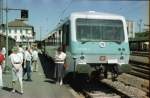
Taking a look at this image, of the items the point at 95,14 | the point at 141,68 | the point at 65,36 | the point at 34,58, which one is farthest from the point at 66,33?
the point at 141,68

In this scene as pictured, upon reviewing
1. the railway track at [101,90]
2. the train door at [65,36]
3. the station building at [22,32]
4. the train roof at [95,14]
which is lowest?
the railway track at [101,90]

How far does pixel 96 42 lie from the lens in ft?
53.1

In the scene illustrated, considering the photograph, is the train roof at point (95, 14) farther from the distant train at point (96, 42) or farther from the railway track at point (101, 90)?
the railway track at point (101, 90)

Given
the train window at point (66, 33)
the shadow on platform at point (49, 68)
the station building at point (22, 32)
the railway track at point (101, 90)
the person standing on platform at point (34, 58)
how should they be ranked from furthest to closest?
the station building at point (22, 32) < the person standing on platform at point (34, 58) < the shadow on platform at point (49, 68) < the train window at point (66, 33) < the railway track at point (101, 90)

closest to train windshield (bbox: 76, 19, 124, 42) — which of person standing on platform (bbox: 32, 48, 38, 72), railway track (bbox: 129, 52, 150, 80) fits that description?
railway track (bbox: 129, 52, 150, 80)

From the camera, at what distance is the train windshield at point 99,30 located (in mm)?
16281

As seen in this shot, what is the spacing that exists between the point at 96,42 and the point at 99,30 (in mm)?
→ 553

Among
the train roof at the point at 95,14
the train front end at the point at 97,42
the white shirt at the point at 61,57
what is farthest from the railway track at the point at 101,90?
the train roof at the point at 95,14

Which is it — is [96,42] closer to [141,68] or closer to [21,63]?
[21,63]

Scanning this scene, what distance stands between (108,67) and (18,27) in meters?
100

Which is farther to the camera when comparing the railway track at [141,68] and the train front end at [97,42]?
the railway track at [141,68]

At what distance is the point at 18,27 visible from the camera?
115 meters

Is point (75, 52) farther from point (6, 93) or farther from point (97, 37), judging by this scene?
point (6, 93)

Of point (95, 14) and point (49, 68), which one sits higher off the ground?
point (95, 14)
